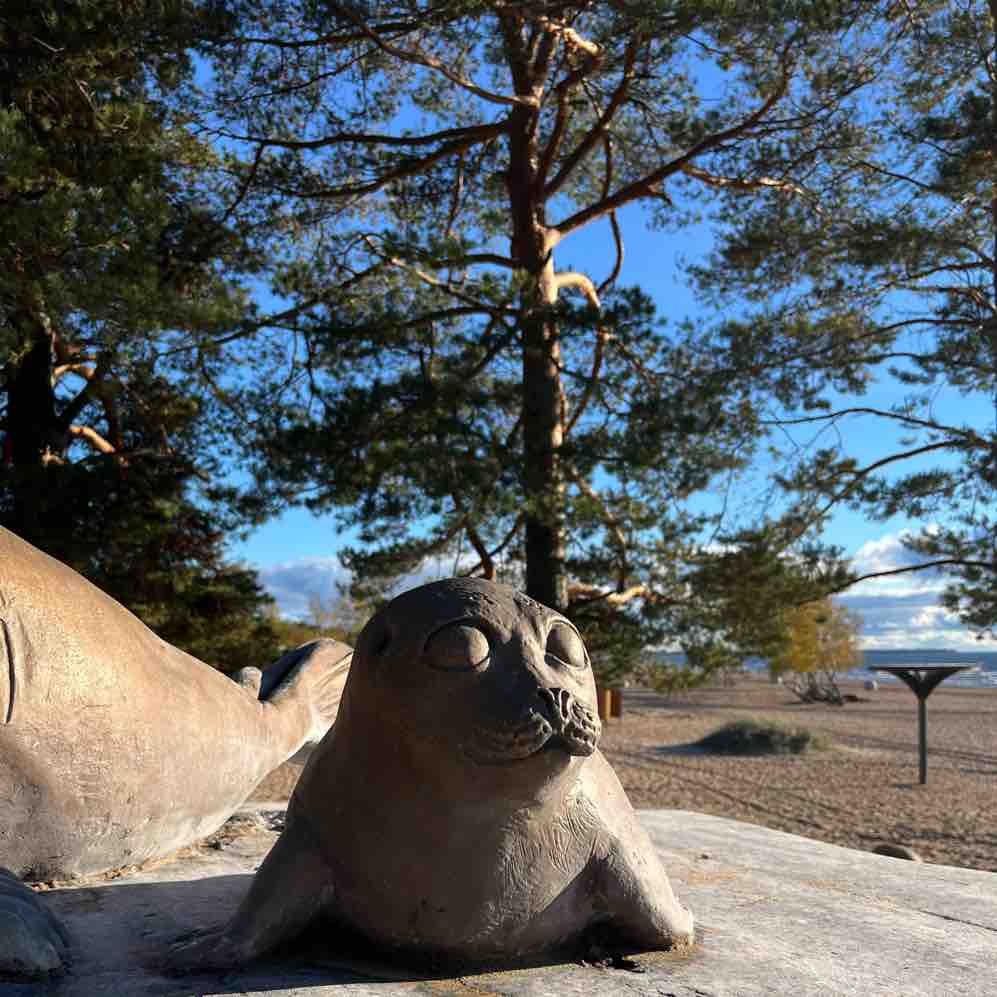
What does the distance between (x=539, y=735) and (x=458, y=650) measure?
0.24 m

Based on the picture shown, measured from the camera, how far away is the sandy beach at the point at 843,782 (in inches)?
388

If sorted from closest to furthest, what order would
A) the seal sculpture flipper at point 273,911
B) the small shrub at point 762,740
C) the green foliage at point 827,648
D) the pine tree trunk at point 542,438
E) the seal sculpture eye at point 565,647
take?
the seal sculpture flipper at point 273,911 → the seal sculpture eye at point 565,647 → the pine tree trunk at point 542,438 → the small shrub at point 762,740 → the green foliage at point 827,648

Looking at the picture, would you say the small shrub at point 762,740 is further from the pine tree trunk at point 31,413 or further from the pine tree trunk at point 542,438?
the pine tree trunk at point 31,413

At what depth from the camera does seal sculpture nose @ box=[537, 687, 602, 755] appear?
80.0 inches

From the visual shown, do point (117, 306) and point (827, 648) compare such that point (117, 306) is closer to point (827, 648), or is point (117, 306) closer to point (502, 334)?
point (502, 334)

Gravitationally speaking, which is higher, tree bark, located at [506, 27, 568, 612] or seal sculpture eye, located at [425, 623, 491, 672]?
tree bark, located at [506, 27, 568, 612]

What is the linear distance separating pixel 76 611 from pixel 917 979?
2277 millimetres

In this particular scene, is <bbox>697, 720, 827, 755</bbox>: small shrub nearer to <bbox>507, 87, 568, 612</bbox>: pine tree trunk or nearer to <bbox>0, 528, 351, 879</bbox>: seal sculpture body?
<bbox>507, 87, 568, 612</bbox>: pine tree trunk

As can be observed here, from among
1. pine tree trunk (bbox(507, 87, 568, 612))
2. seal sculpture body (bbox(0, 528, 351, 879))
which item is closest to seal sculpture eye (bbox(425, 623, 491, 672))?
seal sculpture body (bbox(0, 528, 351, 879))

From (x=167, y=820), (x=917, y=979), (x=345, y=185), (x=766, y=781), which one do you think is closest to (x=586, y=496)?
(x=345, y=185)

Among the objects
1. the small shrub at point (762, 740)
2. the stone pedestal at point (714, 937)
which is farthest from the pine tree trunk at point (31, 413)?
the small shrub at point (762, 740)

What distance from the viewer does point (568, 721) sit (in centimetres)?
204

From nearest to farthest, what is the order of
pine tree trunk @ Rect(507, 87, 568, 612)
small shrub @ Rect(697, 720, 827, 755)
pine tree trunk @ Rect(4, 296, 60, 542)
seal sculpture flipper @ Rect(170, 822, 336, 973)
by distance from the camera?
seal sculpture flipper @ Rect(170, 822, 336, 973), pine tree trunk @ Rect(507, 87, 568, 612), pine tree trunk @ Rect(4, 296, 60, 542), small shrub @ Rect(697, 720, 827, 755)

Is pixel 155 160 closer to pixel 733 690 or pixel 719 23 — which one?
pixel 719 23
